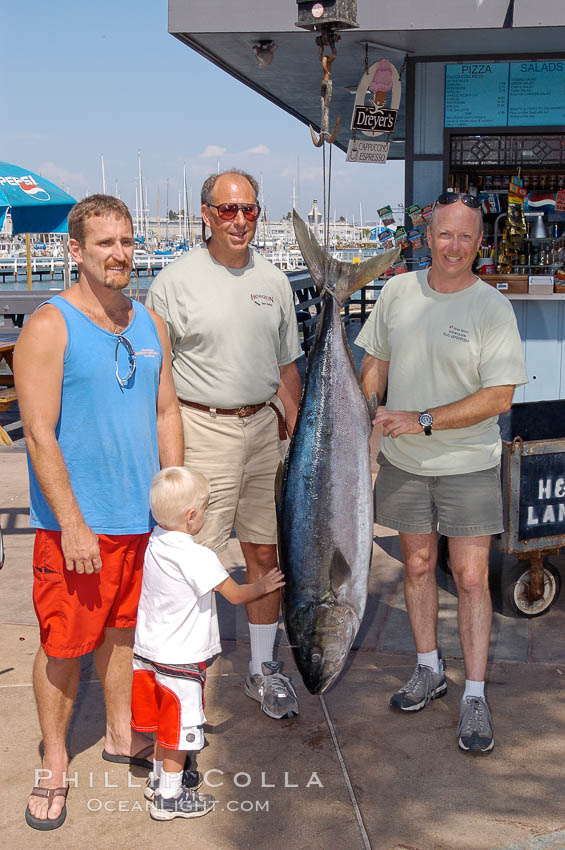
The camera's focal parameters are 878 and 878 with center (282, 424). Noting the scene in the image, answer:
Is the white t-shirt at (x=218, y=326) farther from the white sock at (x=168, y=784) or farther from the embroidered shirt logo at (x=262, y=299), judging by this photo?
the white sock at (x=168, y=784)

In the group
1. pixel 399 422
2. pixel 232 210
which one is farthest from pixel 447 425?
pixel 232 210

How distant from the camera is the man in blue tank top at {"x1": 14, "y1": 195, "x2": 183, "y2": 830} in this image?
2.65m

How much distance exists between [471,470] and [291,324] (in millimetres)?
910

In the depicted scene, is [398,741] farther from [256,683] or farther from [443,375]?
[443,375]

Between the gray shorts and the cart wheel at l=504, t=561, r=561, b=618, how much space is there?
1.00 meters

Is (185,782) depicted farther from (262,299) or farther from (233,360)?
(262,299)

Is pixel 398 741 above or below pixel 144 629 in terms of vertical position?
below

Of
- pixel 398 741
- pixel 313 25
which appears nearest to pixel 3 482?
pixel 398 741

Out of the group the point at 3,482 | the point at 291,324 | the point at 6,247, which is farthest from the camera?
the point at 6,247

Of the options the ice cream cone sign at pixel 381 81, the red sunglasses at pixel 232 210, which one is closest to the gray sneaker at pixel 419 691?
the red sunglasses at pixel 232 210

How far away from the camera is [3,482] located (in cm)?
699

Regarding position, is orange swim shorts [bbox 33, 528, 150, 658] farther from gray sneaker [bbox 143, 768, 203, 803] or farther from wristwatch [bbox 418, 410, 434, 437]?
wristwatch [bbox 418, 410, 434, 437]

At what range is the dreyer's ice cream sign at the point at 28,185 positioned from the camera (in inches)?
368

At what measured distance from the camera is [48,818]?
270 centimetres
